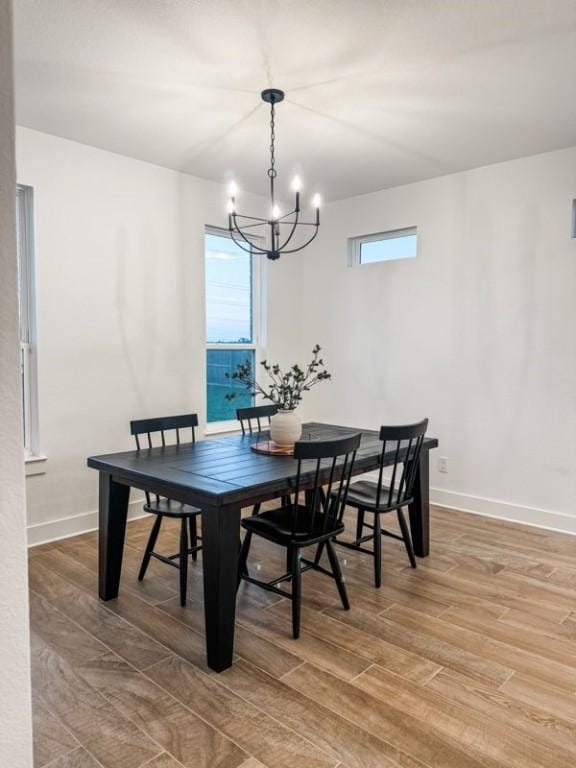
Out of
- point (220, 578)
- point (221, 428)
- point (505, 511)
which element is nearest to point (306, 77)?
point (220, 578)

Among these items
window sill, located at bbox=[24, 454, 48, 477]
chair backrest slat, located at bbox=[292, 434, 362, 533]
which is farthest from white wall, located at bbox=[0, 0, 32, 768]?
window sill, located at bbox=[24, 454, 48, 477]

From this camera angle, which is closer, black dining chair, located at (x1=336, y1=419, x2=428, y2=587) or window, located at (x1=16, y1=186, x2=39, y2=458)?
black dining chair, located at (x1=336, y1=419, x2=428, y2=587)

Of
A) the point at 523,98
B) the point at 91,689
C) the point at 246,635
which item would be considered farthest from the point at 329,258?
the point at 91,689

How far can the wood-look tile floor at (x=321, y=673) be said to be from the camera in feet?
5.61

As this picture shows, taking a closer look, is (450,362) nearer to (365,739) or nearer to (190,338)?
(190,338)

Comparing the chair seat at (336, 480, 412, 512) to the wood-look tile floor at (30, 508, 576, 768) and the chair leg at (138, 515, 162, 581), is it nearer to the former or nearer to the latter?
the wood-look tile floor at (30, 508, 576, 768)

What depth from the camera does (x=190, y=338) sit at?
4.39m

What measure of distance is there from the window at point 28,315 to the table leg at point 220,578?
6.37 ft

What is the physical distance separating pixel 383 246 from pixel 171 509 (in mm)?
3155

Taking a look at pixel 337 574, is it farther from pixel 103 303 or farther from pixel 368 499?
pixel 103 303

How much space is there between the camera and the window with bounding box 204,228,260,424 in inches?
184

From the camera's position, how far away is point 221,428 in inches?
186

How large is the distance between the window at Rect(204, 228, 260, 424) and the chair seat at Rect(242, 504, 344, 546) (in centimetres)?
199

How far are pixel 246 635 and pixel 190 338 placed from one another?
2574 mm
